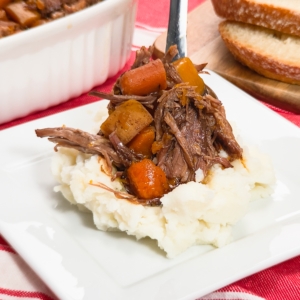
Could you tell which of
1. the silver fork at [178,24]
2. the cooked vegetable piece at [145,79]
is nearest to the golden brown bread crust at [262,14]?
the silver fork at [178,24]

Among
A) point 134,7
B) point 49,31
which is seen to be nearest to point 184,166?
point 49,31

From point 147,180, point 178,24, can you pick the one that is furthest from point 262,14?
point 147,180

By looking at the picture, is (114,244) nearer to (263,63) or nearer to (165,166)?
(165,166)

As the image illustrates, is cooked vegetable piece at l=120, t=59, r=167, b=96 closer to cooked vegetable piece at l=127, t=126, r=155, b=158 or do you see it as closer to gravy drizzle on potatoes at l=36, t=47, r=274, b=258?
gravy drizzle on potatoes at l=36, t=47, r=274, b=258

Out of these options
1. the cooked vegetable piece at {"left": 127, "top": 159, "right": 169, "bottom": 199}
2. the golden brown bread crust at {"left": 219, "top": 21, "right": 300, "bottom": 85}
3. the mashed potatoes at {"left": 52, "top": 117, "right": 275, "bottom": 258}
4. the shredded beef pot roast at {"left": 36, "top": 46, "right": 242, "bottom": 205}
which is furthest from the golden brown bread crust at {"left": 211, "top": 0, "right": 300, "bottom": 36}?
the cooked vegetable piece at {"left": 127, "top": 159, "right": 169, "bottom": 199}

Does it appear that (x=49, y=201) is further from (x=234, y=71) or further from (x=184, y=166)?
(x=234, y=71)

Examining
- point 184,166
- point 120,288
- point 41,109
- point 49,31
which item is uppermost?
point 49,31
